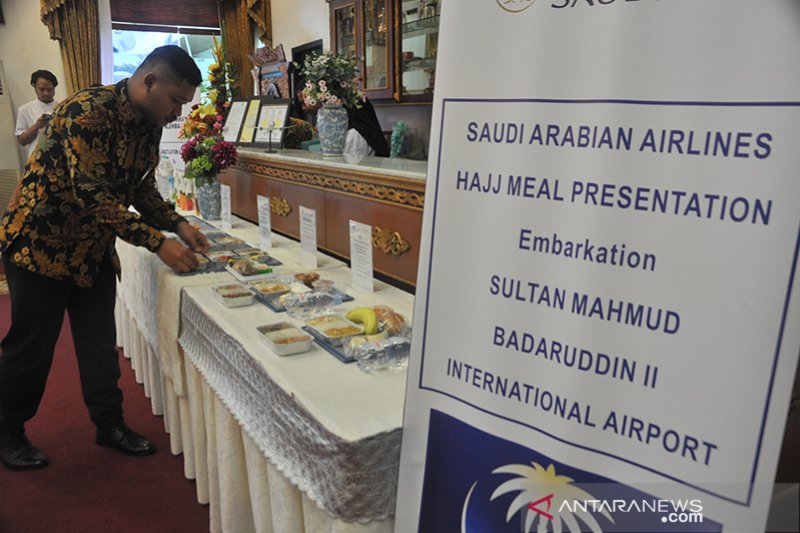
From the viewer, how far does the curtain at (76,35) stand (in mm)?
5219

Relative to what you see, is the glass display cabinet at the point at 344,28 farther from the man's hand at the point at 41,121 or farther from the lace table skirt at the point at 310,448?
the lace table skirt at the point at 310,448

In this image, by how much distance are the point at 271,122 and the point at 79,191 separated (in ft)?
3.57

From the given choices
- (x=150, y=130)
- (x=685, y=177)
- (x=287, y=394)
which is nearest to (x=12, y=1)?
(x=150, y=130)

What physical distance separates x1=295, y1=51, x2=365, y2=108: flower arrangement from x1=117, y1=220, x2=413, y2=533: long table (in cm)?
59

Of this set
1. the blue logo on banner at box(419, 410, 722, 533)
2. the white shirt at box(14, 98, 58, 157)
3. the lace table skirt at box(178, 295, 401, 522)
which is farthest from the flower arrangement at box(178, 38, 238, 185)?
the white shirt at box(14, 98, 58, 157)

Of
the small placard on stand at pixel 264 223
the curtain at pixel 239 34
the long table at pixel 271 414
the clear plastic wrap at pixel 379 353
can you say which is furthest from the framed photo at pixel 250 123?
the curtain at pixel 239 34

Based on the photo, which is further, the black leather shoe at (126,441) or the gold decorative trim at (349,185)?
the black leather shoe at (126,441)

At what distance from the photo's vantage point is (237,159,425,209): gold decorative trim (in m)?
1.48

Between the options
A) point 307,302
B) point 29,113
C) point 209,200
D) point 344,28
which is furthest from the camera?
point 29,113

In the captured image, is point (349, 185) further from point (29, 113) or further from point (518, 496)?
point (29, 113)

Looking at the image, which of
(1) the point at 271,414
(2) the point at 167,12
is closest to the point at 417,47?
(1) the point at 271,414

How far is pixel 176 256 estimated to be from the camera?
170 centimetres

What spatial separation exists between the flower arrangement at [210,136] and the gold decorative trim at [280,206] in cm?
31

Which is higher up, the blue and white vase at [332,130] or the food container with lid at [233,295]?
the blue and white vase at [332,130]
